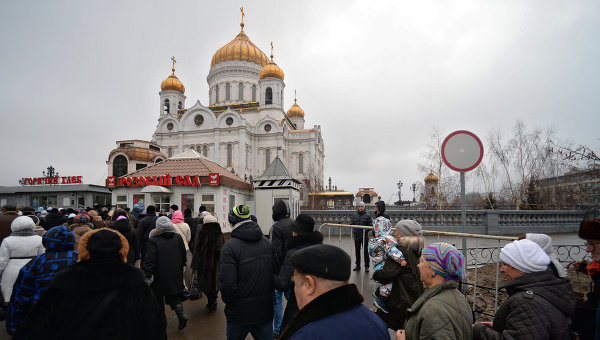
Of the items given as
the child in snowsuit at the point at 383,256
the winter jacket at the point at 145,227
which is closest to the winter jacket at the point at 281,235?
the child in snowsuit at the point at 383,256

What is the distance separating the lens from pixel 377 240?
3.81m

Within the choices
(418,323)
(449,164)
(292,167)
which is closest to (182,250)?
(418,323)

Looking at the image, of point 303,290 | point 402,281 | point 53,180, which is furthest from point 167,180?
point 53,180

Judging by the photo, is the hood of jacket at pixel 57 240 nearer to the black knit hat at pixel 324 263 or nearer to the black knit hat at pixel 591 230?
the black knit hat at pixel 324 263

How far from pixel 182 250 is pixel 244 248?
80.9 inches

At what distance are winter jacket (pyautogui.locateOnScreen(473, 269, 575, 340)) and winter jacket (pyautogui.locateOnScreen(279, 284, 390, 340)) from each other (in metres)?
1.28

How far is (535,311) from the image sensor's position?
7.27 ft

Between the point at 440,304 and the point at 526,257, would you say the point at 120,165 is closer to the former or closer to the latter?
the point at 440,304

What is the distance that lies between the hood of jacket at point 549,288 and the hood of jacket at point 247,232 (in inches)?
96.6

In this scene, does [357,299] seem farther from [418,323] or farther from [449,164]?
[449,164]

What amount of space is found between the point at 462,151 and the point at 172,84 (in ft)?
190

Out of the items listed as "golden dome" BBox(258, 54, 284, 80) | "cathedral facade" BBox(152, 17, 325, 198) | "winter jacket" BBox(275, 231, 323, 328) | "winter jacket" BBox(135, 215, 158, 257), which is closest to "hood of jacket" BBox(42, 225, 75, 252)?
"winter jacket" BBox(275, 231, 323, 328)

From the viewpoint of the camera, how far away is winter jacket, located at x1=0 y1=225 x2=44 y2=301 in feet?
13.2

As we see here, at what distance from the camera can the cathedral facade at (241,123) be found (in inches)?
1875
